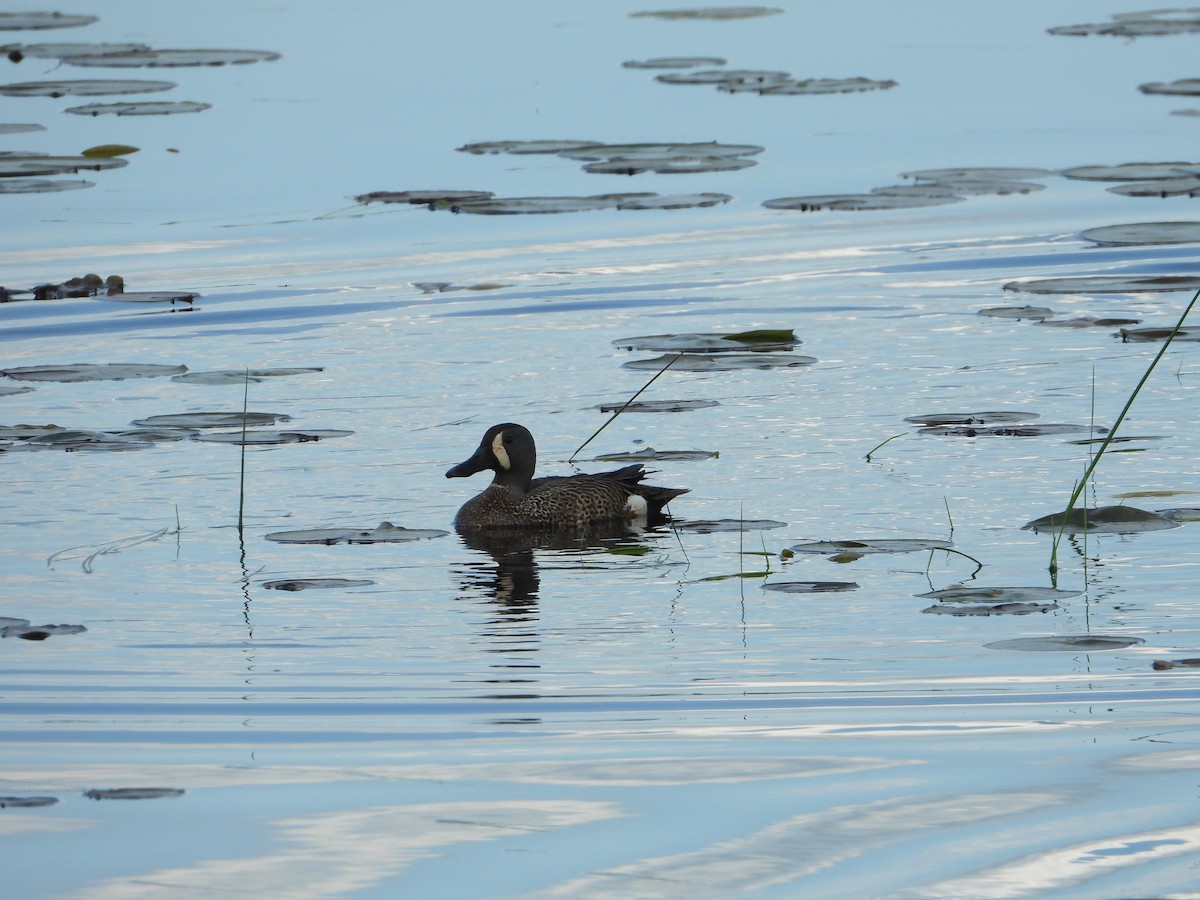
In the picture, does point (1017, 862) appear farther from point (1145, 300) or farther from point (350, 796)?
point (1145, 300)

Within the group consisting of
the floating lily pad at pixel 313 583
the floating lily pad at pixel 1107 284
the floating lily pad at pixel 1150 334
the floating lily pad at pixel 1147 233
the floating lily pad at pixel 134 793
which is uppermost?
the floating lily pad at pixel 1147 233

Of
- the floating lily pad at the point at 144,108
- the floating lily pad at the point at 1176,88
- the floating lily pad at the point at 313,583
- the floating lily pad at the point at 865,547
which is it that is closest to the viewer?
the floating lily pad at the point at 313,583

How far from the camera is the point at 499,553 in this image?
9.14 meters

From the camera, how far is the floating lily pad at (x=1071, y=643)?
687 cm

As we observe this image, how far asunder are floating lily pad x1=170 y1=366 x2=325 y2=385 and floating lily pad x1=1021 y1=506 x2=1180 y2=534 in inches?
175

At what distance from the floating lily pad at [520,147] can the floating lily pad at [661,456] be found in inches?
281

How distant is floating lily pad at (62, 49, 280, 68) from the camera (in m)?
21.9

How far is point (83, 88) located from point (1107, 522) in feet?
43.8

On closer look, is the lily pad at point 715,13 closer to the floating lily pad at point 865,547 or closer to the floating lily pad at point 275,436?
the floating lily pad at point 275,436

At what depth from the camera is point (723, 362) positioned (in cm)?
1180

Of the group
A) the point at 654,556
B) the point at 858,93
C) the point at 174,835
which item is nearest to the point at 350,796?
the point at 174,835

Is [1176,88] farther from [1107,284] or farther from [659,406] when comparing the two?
[659,406]

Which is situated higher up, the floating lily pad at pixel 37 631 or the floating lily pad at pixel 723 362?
the floating lily pad at pixel 723 362

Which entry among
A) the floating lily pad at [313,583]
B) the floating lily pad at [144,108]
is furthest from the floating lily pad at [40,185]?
the floating lily pad at [313,583]
